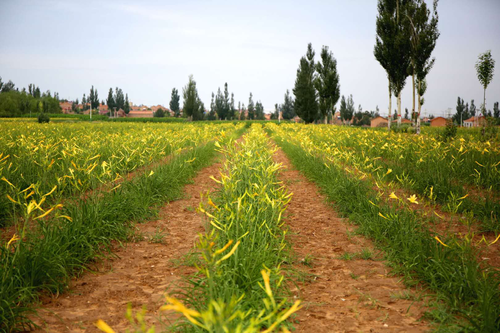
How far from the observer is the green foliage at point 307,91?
141 ft

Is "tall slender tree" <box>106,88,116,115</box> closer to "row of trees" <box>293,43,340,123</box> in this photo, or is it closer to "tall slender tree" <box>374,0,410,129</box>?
"row of trees" <box>293,43,340,123</box>

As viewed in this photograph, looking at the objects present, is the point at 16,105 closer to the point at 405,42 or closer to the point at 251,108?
the point at 251,108

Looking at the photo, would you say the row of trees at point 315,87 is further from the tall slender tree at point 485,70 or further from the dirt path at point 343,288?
the dirt path at point 343,288

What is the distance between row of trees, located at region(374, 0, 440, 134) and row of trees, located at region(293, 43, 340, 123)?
14.7 m

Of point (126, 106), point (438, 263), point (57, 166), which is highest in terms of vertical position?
point (126, 106)

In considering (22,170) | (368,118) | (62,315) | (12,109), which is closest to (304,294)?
(62,315)

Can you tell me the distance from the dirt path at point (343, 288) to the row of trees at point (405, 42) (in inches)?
745

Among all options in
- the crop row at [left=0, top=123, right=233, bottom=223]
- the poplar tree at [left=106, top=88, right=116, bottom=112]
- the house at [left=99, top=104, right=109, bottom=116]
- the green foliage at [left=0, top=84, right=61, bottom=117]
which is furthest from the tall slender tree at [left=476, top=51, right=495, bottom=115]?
the house at [left=99, top=104, right=109, bottom=116]

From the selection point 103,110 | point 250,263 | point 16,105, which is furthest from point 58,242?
point 103,110

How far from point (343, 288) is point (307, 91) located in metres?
42.2

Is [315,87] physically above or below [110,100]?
below

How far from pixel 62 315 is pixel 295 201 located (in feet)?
13.8

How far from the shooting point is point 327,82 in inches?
1548

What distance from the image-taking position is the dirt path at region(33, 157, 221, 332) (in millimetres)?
2326
